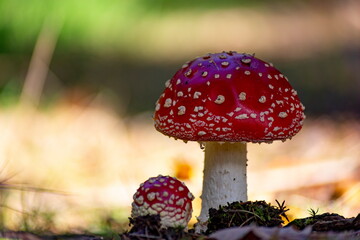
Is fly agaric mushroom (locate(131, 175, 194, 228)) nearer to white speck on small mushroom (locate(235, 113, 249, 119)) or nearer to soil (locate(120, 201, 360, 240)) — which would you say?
soil (locate(120, 201, 360, 240))

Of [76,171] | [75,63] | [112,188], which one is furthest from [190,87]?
[75,63]

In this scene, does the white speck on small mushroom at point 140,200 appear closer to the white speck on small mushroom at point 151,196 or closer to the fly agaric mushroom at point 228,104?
the white speck on small mushroom at point 151,196

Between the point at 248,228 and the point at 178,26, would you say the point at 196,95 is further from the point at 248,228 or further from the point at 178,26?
the point at 178,26

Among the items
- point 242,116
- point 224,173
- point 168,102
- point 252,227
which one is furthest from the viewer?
point 224,173

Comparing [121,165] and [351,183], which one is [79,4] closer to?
[121,165]

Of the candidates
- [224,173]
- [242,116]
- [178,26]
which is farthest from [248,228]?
[178,26]
